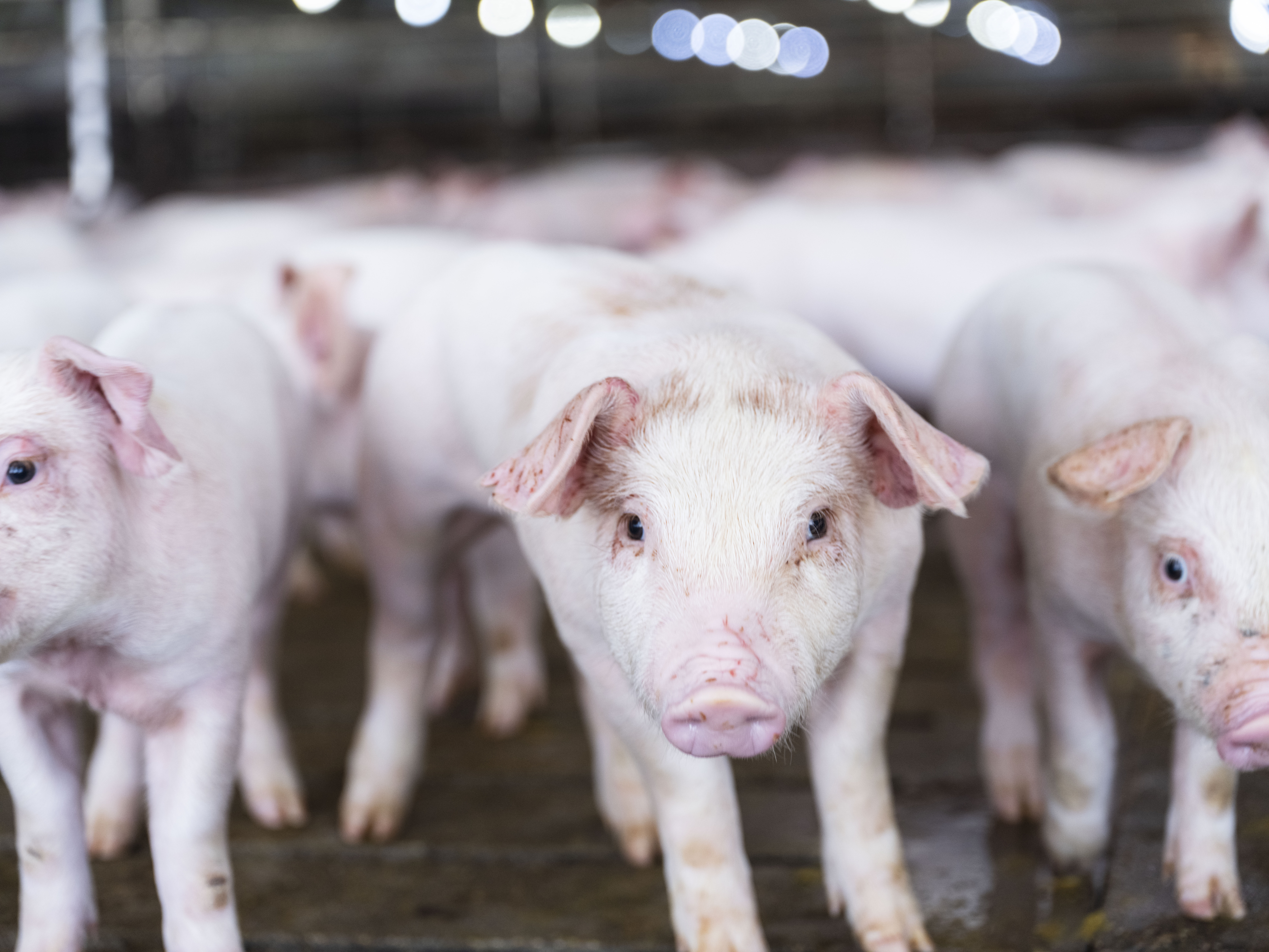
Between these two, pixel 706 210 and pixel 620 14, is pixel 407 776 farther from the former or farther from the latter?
pixel 620 14

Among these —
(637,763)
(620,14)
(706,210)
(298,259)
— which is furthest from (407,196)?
(637,763)

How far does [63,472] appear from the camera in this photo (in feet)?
7.45

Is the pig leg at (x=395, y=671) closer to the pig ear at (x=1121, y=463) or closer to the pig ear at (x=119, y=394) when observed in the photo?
the pig ear at (x=119, y=394)

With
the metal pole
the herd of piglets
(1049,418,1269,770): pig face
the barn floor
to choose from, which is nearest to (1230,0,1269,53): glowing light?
the herd of piglets

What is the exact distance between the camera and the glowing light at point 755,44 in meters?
12.0

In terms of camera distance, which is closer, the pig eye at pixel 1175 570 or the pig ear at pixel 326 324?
the pig eye at pixel 1175 570

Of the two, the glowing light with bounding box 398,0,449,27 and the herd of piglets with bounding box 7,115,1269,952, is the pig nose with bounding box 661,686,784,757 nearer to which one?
the herd of piglets with bounding box 7,115,1269,952

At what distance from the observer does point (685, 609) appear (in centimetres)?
209

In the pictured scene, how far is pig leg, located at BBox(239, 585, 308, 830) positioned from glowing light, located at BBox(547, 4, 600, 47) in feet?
24.1

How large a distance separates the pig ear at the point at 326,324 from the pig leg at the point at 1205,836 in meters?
2.14

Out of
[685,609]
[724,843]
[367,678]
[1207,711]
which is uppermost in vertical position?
[685,609]

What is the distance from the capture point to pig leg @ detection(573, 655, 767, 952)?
247 centimetres

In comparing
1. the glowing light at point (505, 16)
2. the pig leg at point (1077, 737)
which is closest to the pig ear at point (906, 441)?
the pig leg at point (1077, 737)

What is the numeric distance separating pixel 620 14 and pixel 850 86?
2517 mm
